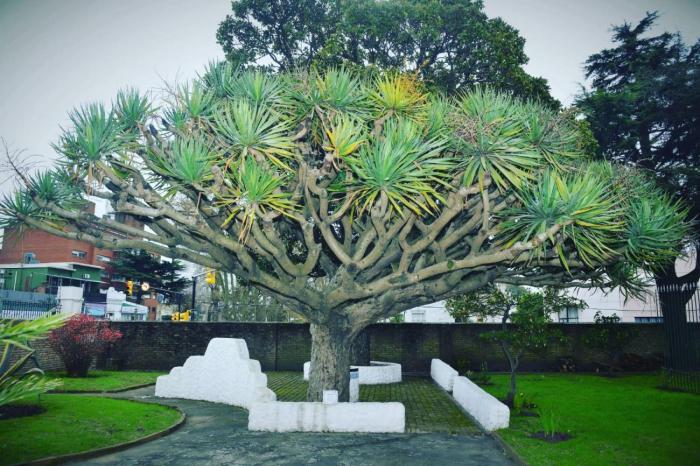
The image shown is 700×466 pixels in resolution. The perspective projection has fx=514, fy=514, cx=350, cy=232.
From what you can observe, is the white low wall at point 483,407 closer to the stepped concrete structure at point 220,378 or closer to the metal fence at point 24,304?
the stepped concrete structure at point 220,378

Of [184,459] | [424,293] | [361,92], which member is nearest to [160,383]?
[184,459]

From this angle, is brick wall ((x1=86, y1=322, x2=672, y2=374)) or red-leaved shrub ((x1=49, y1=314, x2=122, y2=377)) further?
brick wall ((x1=86, y1=322, x2=672, y2=374))

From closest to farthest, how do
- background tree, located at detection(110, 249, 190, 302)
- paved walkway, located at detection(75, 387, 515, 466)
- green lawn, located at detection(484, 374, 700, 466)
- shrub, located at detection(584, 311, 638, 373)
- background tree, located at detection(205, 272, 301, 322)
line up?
green lawn, located at detection(484, 374, 700, 466)
paved walkway, located at detection(75, 387, 515, 466)
shrub, located at detection(584, 311, 638, 373)
background tree, located at detection(205, 272, 301, 322)
background tree, located at detection(110, 249, 190, 302)

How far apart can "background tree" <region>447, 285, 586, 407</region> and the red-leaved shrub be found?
45.4 feet

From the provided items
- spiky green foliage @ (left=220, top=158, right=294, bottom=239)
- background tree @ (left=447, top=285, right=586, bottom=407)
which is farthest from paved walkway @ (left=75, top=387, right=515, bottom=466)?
background tree @ (left=447, top=285, right=586, bottom=407)

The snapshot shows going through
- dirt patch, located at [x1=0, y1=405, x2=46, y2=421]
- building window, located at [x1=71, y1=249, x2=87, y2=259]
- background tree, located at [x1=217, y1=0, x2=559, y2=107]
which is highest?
background tree, located at [x1=217, y1=0, x2=559, y2=107]

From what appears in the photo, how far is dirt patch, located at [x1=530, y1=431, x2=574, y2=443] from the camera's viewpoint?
981 cm

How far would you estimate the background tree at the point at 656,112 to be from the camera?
61.2 ft

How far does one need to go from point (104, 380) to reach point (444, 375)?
1249cm

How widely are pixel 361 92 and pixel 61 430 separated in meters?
9.10

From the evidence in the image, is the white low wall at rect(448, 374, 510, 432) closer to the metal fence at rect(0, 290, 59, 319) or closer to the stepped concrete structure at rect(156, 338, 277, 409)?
the stepped concrete structure at rect(156, 338, 277, 409)

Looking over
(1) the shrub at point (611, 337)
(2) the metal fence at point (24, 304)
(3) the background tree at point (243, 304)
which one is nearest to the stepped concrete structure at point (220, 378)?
(2) the metal fence at point (24, 304)

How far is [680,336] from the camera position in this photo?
16250 millimetres

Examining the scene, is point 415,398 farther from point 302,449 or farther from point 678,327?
point 678,327
